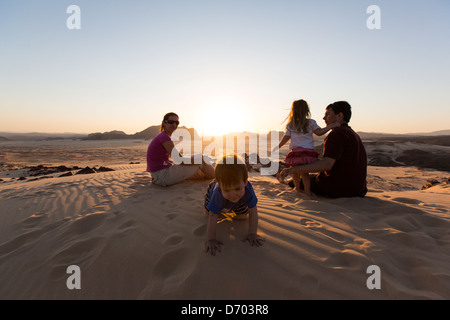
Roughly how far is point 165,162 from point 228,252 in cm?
311

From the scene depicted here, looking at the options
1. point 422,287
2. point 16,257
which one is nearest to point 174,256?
point 16,257

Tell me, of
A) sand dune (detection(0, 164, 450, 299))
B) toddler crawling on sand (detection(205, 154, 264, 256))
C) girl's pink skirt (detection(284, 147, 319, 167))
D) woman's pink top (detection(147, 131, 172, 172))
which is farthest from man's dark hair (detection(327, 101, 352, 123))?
woman's pink top (detection(147, 131, 172, 172))

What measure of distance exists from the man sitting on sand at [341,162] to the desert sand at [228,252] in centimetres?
28

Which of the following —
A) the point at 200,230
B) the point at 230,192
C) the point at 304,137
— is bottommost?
the point at 200,230

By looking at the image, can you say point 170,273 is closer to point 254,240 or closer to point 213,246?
point 213,246

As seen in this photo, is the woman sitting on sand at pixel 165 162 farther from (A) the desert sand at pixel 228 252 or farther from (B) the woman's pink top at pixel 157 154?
(A) the desert sand at pixel 228 252

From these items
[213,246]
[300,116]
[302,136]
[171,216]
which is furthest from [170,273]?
[300,116]

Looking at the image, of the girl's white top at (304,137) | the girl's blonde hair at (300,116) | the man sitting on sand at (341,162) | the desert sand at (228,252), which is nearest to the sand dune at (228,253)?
the desert sand at (228,252)

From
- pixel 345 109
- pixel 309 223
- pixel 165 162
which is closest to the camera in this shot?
pixel 309 223

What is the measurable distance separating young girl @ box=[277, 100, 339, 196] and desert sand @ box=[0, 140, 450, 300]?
769 mm

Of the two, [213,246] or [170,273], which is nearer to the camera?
[170,273]

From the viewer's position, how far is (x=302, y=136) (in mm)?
3699
